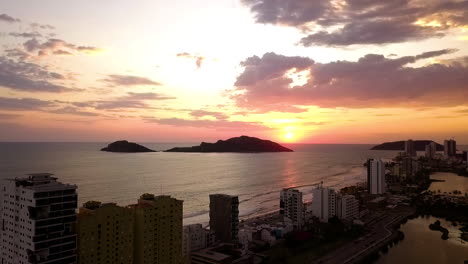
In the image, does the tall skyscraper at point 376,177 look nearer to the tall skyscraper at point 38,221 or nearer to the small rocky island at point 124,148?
the tall skyscraper at point 38,221

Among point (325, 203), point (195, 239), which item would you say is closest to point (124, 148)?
point (325, 203)

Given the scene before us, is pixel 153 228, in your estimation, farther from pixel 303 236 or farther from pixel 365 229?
pixel 365 229

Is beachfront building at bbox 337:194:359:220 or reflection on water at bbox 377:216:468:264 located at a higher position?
beachfront building at bbox 337:194:359:220

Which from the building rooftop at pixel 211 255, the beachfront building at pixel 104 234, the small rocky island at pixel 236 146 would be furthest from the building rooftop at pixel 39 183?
the small rocky island at pixel 236 146

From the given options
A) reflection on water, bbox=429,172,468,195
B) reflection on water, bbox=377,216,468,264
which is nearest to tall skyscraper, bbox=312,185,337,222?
reflection on water, bbox=377,216,468,264

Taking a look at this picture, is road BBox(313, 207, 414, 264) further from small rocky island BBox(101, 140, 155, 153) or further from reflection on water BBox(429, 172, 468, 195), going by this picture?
small rocky island BBox(101, 140, 155, 153)

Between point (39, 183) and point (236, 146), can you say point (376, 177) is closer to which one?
point (39, 183)
